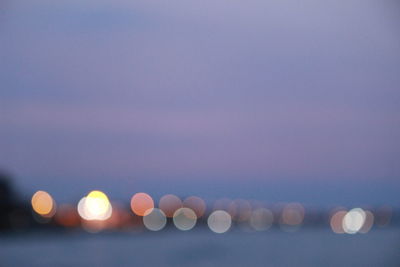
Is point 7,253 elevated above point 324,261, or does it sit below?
above

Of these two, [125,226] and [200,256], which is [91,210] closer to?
[125,226]

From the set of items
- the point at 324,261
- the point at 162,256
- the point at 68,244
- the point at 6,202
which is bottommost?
the point at 324,261

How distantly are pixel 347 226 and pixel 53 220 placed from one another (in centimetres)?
1617

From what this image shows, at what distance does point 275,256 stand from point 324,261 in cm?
246

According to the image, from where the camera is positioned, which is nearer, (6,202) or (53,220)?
(6,202)

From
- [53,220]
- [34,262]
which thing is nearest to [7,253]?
[34,262]

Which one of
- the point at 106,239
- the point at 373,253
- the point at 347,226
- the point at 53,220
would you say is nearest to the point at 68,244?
the point at 106,239

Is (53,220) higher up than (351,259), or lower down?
higher up

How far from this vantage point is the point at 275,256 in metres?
22.5

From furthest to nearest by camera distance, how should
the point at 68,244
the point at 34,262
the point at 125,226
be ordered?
the point at 125,226
the point at 68,244
the point at 34,262

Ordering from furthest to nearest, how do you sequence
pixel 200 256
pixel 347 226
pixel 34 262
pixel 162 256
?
pixel 347 226
pixel 162 256
pixel 200 256
pixel 34 262

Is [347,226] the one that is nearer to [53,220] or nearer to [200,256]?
[53,220]

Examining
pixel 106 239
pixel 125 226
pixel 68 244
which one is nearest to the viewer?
pixel 68 244

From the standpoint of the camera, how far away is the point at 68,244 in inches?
1158
